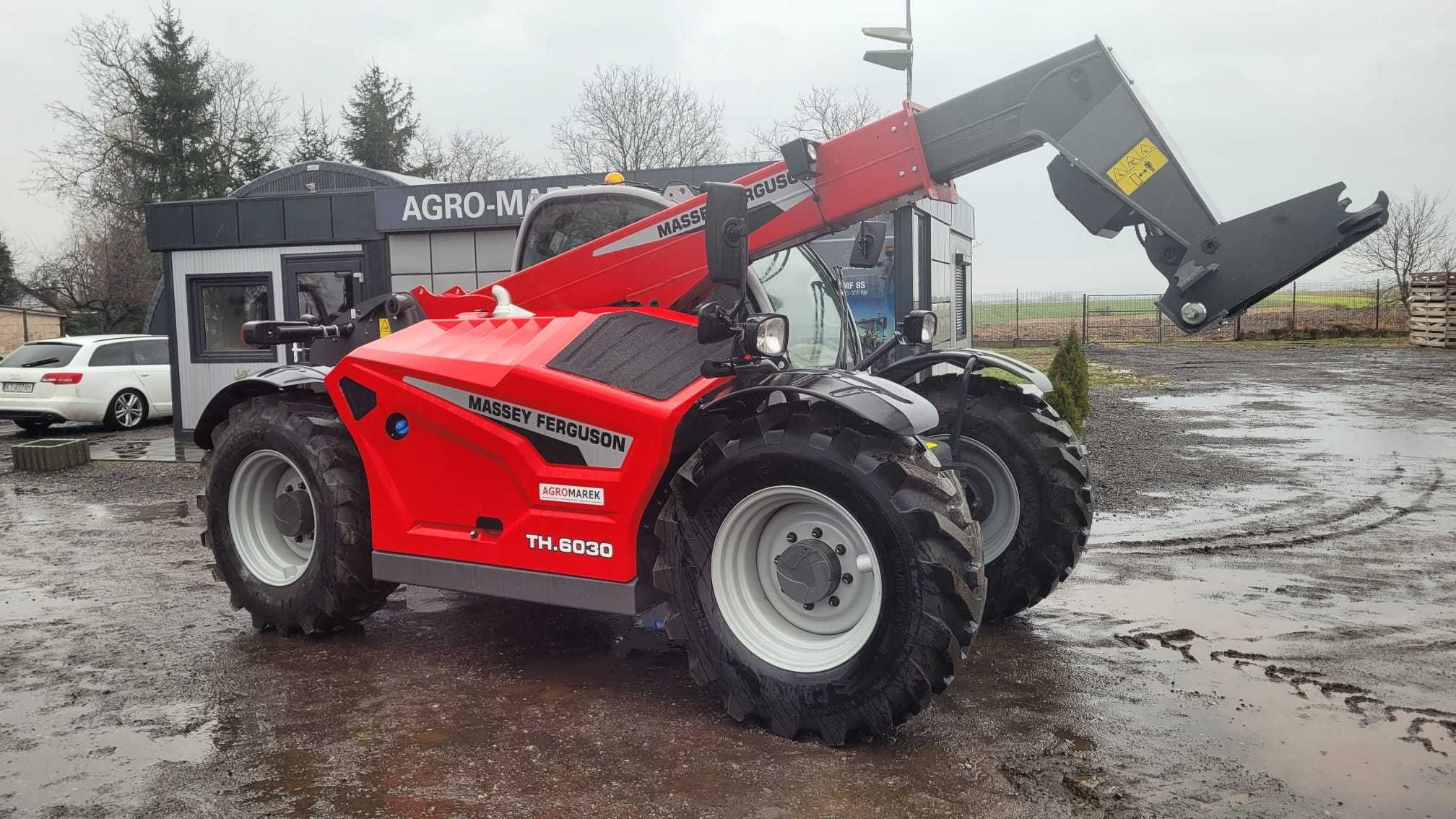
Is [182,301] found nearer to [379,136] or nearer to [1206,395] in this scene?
[1206,395]

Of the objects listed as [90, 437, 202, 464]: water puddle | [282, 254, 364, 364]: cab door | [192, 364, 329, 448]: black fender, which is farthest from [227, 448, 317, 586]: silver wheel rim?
[282, 254, 364, 364]: cab door

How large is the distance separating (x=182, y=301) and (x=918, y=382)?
1329 cm

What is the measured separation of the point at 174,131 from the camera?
4047 centimetres

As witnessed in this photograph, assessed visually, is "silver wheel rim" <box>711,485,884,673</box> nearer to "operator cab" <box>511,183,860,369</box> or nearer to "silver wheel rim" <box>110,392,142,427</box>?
"operator cab" <box>511,183,860,369</box>

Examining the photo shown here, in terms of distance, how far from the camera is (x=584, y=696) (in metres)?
4.76

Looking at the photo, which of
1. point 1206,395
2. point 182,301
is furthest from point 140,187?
point 1206,395

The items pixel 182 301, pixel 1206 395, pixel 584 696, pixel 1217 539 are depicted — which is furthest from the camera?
pixel 1206 395

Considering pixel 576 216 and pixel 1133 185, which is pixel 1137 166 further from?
pixel 576 216

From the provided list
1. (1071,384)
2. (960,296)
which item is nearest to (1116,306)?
(960,296)

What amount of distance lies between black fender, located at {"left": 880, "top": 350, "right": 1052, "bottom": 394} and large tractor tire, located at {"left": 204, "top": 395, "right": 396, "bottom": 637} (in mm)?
2839

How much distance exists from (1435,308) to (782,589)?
32.5 meters

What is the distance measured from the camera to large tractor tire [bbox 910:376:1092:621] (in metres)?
5.64

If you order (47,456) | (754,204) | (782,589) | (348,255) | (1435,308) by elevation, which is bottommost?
(47,456)

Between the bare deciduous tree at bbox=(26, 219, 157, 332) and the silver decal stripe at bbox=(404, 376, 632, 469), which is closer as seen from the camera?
the silver decal stripe at bbox=(404, 376, 632, 469)
